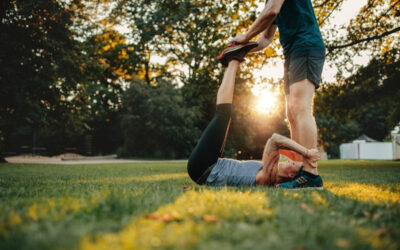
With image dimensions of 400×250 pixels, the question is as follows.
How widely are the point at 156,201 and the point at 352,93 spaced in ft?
50.5

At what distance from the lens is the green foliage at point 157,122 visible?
24312mm

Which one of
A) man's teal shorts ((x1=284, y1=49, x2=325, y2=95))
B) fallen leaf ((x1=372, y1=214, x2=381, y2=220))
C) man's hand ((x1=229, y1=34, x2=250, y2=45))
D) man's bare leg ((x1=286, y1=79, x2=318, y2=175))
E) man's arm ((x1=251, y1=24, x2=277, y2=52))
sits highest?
man's arm ((x1=251, y1=24, x2=277, y2=52))

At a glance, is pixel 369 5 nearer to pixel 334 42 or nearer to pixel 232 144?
pixel 334 42

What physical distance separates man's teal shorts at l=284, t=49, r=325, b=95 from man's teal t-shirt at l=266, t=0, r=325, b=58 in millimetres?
64

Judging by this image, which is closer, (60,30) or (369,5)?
(369,5)

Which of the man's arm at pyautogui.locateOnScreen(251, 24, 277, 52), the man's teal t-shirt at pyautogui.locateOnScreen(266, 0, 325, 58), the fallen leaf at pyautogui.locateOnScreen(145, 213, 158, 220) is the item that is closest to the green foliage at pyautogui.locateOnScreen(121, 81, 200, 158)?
the man's arm at pyautogui.locateOnScreen(251, 24, 277, 52)

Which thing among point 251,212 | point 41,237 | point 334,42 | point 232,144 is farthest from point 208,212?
point 232,144

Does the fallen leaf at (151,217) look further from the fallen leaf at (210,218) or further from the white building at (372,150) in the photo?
the white building at (372,150)

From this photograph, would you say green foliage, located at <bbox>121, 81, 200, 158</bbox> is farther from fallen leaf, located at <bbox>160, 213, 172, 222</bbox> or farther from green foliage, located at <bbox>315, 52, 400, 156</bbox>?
fallen leaf, located at <bbox>160, 213, 172, 222</bbox>

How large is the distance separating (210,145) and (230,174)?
0.45 metres

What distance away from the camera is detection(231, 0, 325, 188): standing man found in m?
3.38

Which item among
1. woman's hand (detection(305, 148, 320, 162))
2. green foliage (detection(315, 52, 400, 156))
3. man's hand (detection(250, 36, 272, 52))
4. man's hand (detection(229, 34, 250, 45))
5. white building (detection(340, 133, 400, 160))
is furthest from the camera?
white building (detection(340, 133, 400, 160))

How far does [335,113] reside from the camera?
55.1ft

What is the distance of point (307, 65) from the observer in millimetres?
3463
